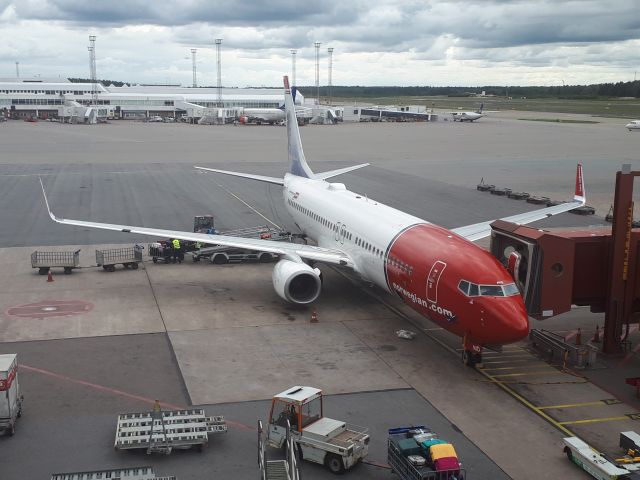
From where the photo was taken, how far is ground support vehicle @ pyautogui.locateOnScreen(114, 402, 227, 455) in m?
18.6

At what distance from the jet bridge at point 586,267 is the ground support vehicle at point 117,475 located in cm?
1481

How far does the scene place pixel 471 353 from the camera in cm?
2475

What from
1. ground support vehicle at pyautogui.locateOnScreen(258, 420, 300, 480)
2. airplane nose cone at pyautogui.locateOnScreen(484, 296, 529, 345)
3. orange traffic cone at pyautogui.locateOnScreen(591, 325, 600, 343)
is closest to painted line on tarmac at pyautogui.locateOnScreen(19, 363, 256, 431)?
ground support vehicle at pyautogui.locateOnScreen(258, 420, 300, 480)

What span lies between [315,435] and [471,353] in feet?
27.9

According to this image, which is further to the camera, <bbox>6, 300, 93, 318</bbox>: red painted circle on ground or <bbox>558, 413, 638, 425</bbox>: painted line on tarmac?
<bbox>6, 300, 93, 318</bbox>: red painted circle on ground

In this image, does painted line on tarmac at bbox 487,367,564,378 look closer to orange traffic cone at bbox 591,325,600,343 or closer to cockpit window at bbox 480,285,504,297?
cockpit window at bbox 480,285,504,297

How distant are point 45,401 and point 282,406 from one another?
7.43m

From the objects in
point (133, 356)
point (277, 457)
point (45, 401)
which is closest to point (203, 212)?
point (133, 356)

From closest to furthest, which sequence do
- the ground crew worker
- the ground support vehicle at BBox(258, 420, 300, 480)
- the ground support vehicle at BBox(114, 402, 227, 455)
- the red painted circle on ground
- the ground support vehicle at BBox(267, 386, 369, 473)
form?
the ground support vehicle at BBox(258, 420, 300, 480) → the ground support vehicle at BBox(267, 386, 369, 473) → the ground support vehicle at BBox(114, 402, 227, 455) → the red painted circle on ground → the ground crew worker

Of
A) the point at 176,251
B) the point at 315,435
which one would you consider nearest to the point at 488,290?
the point at 315,435

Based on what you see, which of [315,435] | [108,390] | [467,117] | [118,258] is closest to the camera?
[315,435]

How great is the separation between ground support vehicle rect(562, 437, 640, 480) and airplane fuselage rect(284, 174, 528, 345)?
4.77 metres

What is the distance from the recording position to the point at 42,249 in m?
42.4

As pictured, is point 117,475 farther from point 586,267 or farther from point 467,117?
point 467,117
